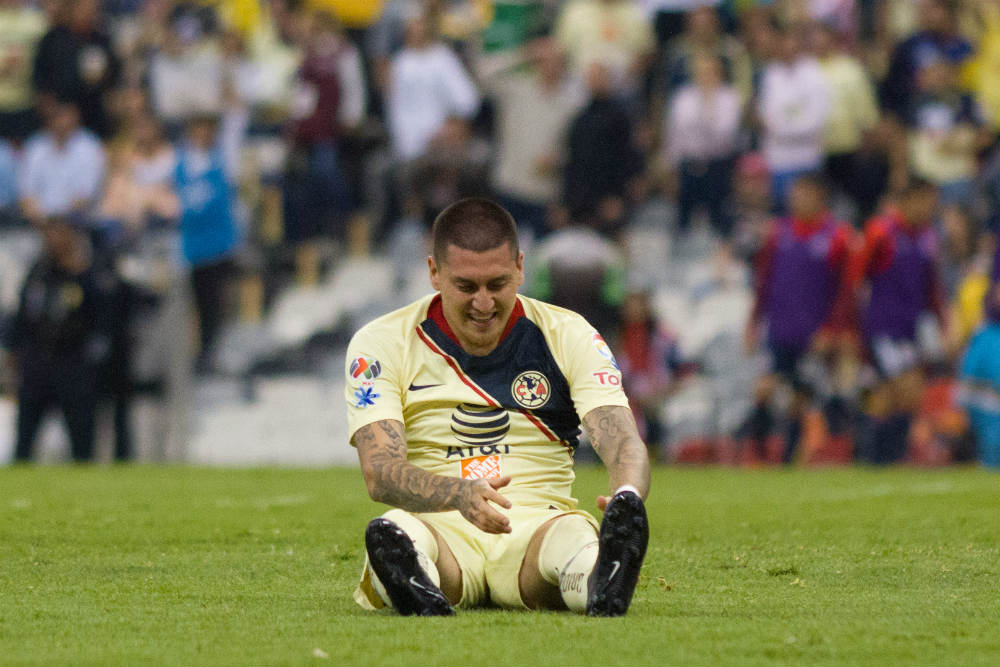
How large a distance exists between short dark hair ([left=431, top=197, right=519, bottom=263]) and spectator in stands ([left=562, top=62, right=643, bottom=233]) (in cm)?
1060

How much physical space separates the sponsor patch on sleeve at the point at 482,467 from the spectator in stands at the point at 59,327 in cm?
1025

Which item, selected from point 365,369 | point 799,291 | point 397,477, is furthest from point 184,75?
point 397,477

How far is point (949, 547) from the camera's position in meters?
8.52

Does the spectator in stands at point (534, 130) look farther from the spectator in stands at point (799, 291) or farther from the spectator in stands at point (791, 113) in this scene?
the spectator in stands at point (799, 291)

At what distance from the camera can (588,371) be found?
6.39 metres

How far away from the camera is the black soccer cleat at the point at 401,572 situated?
5781 mm

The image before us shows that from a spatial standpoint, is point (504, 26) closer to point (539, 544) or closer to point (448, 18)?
point (448, 18)

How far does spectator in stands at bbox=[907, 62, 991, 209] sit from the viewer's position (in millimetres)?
17500

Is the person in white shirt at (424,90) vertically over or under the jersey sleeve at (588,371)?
over

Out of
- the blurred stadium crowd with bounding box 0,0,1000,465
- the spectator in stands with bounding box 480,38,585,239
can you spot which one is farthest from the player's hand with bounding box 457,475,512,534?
the spectator in stands with bounding box 480,38,585,239

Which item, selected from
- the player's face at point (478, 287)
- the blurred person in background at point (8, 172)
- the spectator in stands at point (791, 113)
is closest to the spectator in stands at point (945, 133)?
the spectator in stands at point (791, 113)

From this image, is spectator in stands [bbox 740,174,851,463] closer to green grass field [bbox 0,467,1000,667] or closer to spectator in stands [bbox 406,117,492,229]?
green grass field [bbox 0,467,1000,667]

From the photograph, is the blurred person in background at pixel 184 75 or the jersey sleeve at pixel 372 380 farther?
the blurred person in background at pixel 184 75

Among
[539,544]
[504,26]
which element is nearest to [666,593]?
[539,544]
